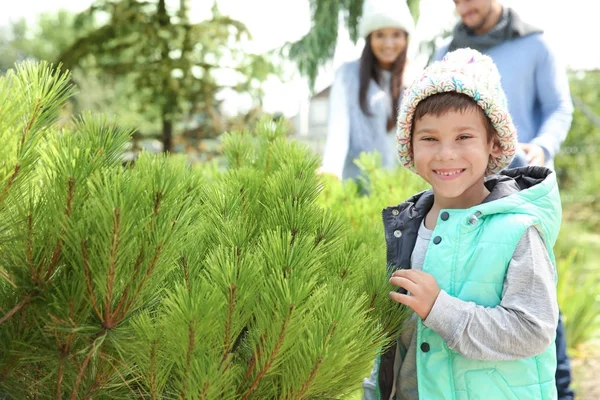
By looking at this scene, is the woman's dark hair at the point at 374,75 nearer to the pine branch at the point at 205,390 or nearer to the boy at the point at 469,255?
the boy at the point at 469,255

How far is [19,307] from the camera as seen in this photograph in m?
0.91

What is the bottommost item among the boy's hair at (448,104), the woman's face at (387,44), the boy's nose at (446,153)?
the boy's nose at (446,153)

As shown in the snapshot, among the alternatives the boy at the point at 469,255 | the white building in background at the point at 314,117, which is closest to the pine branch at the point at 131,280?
the boy at the point at 469,255

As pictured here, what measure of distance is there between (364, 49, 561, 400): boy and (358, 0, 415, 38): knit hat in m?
1.65

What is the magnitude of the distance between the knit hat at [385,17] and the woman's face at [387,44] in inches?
1.1

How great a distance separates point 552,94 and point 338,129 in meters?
1.00

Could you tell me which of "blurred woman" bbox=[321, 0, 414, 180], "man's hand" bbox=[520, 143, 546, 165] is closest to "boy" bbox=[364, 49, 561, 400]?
"man's hand" bbox=[520, 143, 546, 165]

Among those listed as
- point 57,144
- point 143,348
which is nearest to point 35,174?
point 57,144

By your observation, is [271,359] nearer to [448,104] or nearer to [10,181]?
[10,181]

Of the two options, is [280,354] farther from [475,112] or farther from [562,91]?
[562,91]

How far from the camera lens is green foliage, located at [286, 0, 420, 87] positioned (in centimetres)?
Answer: 861

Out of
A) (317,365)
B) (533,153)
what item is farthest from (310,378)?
(533,153)

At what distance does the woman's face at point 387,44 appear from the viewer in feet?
10.1

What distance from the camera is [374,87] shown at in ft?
10.2
